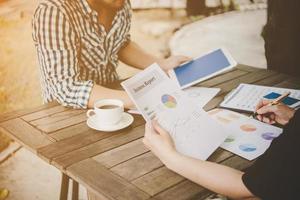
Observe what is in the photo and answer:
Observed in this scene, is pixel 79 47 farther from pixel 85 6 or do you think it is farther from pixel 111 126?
pixel 111 126

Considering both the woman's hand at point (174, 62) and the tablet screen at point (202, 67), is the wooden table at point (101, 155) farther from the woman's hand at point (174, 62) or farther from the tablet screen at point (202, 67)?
the woman's hand at point (174, 62)

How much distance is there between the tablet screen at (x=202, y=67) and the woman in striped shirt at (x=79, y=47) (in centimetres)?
12

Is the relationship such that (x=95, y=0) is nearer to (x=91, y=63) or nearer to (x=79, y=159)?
(x=91, y=63)

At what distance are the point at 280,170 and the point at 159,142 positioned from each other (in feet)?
1.27

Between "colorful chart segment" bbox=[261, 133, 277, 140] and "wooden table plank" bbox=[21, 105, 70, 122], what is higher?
"wooden table plank" bbox=[21, 105, 70, 122]

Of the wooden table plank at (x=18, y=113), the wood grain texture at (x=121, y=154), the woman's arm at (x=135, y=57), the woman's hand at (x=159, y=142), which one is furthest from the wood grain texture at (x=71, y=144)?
the woman's arm at (x=135, y=57)

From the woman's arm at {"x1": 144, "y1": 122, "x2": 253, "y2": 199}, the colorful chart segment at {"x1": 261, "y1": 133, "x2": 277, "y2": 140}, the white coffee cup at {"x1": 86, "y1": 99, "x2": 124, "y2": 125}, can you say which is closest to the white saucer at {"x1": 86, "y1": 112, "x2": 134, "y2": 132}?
the white coffee cup at {"x1": 86, "y1": 99, "x2": 124, "y2": 125}

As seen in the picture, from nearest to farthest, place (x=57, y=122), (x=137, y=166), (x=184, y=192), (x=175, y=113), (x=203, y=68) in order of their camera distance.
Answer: (x=184, y=192) → (x=137, y=166) → (x=175, y=113) → (x=57, y=122) → (x=203, y=68)

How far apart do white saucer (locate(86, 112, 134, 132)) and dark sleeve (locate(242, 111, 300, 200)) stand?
0.56 m

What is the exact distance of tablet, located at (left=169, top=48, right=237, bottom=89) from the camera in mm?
1793

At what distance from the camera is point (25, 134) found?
4.82 ft

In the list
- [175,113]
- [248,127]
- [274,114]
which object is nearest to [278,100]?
[274,114]

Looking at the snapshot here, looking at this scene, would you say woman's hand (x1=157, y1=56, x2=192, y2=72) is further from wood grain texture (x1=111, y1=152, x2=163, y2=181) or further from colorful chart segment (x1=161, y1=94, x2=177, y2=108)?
wood grain texture (x1=111, y1=152, x2=163, y2=181)

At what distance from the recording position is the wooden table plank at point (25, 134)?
1.40 m
